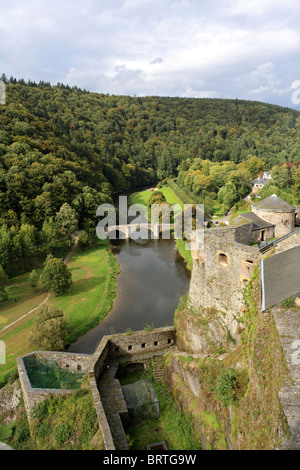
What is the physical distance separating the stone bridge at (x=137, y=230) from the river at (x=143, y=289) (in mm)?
2806

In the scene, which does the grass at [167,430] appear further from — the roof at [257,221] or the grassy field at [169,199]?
the grassy field at [169,199]

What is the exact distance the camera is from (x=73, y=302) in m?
30.0

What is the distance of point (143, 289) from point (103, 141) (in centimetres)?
8134

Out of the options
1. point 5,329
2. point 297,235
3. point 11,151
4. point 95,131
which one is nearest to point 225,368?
point 297,235

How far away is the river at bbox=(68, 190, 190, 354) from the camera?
26000 millimetres

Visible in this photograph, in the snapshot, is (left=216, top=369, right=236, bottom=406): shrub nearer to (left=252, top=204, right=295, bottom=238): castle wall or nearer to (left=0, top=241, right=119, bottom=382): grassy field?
(left=252, top=204, right=295, bottom=238): castle wall

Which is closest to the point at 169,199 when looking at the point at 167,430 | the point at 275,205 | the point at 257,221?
the point at 275,205

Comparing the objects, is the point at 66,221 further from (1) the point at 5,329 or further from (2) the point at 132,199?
(2) the point at 132,199

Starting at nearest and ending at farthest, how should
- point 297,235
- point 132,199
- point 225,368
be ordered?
point 225,368 < point 297,235 < point 132,199

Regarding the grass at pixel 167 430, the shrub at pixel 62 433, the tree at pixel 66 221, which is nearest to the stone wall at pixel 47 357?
the shrub at pixel 62 433

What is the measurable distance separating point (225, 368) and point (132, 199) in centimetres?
7020

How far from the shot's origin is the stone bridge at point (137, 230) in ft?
170

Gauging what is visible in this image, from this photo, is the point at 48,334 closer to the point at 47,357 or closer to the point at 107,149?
the point at 47,357

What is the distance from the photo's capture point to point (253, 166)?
82.4 metres
